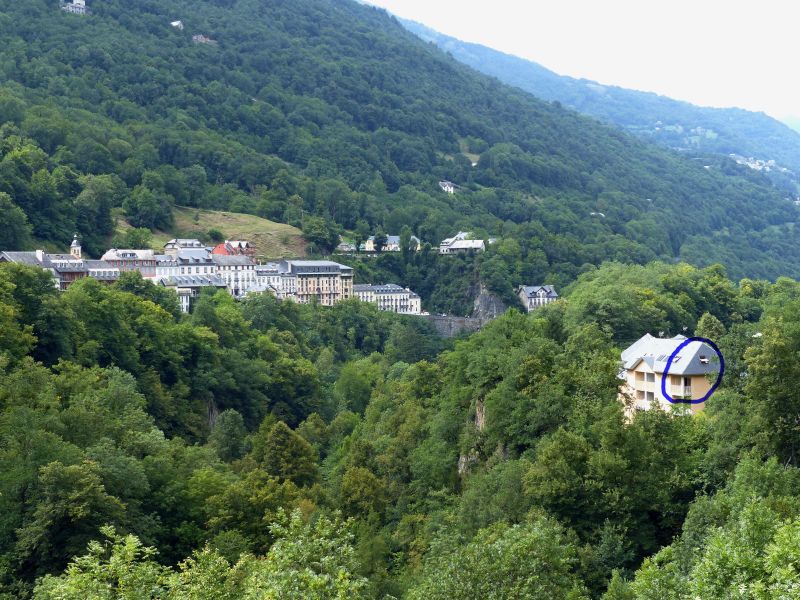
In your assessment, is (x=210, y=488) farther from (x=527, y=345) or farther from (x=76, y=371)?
(x=76, y=371)

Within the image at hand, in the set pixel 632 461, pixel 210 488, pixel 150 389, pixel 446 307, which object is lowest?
pixel 446 307

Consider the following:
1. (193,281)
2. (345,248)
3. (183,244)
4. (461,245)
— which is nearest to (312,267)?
(183,244)

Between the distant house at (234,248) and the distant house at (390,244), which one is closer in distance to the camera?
Result: the distant house at (234,248)

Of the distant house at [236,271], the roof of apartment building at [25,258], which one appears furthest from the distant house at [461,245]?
the roof of apartment building at [25,258]

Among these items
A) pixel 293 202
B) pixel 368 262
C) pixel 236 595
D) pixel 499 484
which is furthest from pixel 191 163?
pixel 236 595

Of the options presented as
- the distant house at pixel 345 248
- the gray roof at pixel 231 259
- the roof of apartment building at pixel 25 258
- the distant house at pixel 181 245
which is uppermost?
the roof of apartment building at pixel 25 258

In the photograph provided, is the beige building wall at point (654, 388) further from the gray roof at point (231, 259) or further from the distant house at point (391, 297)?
the distant house at point (391, 297)

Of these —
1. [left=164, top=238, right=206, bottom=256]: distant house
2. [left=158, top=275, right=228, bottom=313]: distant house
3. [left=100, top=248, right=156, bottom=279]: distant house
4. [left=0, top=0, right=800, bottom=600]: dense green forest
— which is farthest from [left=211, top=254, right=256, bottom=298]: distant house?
[left=0, top=0, right=800, bottom=600]: dense green forest

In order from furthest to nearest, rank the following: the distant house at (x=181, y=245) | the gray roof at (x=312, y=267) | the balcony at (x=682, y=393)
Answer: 1. the gray roof at (x=312, y=267)
2. the distant house at (x=181, y=245)
3. the balcony at (x=682, y=393)
